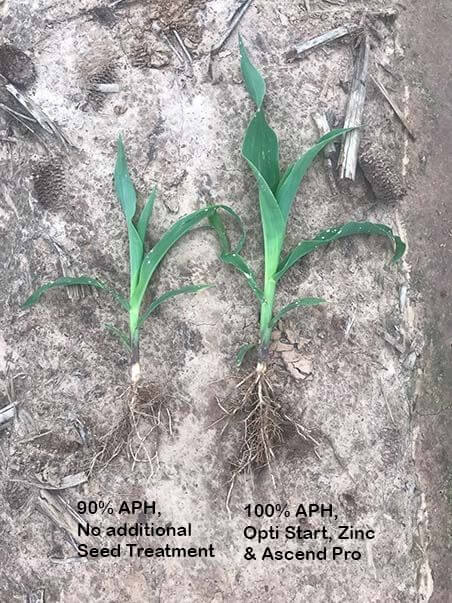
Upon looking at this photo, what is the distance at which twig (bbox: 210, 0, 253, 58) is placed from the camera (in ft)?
7.31

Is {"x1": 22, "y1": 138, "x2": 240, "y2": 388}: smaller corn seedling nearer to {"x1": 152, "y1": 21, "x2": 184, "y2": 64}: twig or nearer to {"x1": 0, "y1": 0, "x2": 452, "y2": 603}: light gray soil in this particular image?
A: {"x1": 0, "y1": 0, "x2": 452, "y2": 603}: light gray soil

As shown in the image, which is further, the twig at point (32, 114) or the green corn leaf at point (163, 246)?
the twig at point (32, 114)

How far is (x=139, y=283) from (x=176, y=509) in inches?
30.3

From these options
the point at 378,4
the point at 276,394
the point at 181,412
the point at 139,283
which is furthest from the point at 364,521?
the point at 378,4

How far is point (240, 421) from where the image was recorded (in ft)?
6.97

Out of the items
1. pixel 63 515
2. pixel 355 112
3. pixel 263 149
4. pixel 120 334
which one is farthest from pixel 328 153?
pixel 63 515

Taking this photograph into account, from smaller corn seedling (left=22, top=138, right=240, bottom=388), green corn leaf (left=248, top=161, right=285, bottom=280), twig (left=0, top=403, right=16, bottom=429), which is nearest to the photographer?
green corn leaf (left=248, top=161, right=285, bottom=280)

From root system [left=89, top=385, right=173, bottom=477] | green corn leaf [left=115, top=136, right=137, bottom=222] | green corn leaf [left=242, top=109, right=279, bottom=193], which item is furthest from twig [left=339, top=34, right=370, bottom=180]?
root system [left=89, top=385, right=173, bottom=477]

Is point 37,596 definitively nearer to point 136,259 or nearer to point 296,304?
point 136,259

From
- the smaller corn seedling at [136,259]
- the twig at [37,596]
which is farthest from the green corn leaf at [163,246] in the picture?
the twig at [37,596]

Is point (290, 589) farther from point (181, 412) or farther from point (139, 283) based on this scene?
point (139, 283)

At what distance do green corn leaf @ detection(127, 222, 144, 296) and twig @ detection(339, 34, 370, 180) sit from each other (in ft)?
2.43

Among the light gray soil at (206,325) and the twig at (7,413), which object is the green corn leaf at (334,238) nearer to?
the light gray soil at (206,325)

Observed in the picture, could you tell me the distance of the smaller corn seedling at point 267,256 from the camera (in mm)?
2035
